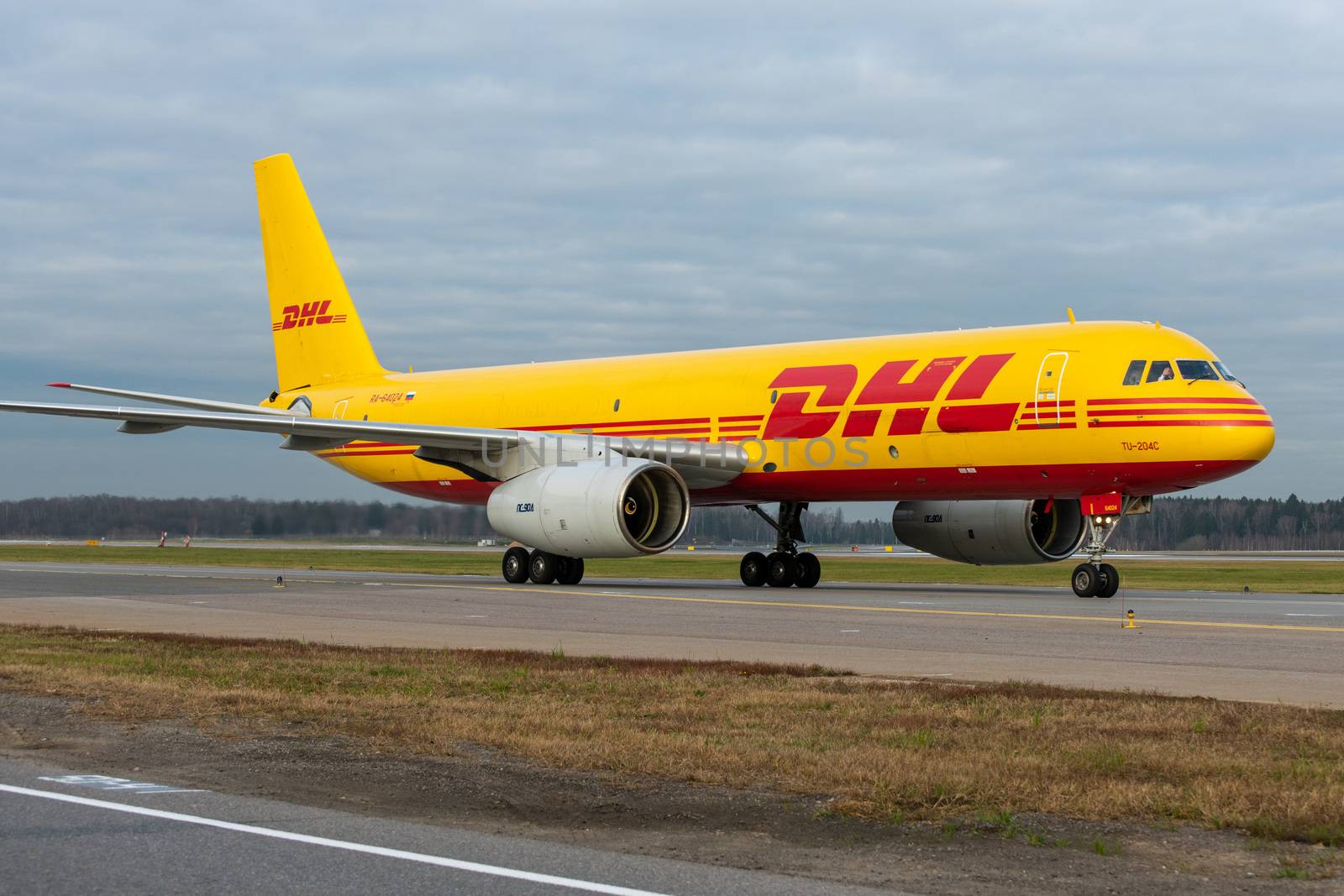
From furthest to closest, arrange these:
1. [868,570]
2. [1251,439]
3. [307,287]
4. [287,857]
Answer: [868,570]
[307,287]
[1251,439]
[287,857]

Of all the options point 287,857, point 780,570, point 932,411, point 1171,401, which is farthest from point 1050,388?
point 287,857

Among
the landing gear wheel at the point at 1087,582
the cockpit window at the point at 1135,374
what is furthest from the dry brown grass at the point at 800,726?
the cockpit window at the point at 1135,374

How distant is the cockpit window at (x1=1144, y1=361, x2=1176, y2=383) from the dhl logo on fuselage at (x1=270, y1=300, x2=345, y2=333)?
21.4m

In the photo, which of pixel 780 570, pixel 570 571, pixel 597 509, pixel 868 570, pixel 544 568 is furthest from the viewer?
pixel 868 570

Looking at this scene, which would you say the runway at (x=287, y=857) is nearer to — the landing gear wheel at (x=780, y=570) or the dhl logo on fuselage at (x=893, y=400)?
the dhl logo on fuselage at (x=893, y=400)

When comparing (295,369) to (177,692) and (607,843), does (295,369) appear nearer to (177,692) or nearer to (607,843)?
(177,692)

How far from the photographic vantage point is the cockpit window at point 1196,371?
23.7 m

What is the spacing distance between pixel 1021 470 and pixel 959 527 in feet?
15.6

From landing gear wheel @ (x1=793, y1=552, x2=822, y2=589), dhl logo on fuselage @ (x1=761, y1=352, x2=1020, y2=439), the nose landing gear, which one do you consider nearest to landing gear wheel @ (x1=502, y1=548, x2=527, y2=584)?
dhl logo on fuselage @ (x1=761, y1=352, x2=1020, y2=439)

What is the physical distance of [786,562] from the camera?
3028 centimetres

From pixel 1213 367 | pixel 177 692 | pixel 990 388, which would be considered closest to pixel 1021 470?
pixel 990 388

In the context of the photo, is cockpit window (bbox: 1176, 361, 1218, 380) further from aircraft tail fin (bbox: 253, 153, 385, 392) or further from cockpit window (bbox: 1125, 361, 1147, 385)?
aircraft tail fin (bbox: 253, 153, 385, 392)

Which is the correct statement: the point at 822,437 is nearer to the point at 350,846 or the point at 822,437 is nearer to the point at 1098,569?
the point at 1098,569

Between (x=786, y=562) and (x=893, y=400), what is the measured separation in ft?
18.2
